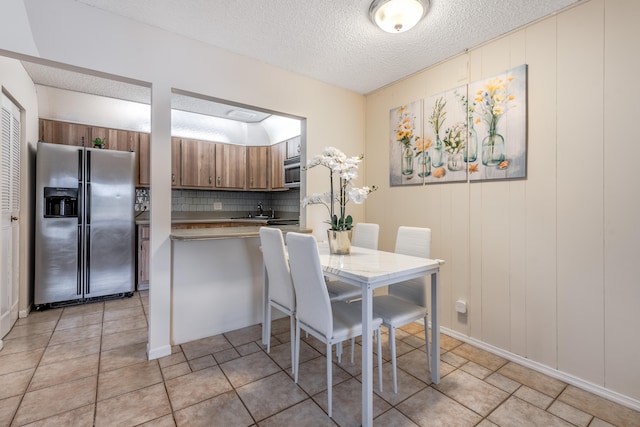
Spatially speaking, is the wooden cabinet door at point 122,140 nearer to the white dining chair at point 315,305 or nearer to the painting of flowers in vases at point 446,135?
the white dining chair at point 315,305

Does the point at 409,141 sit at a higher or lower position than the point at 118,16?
lower

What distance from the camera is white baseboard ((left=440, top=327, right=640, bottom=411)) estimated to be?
1720mm

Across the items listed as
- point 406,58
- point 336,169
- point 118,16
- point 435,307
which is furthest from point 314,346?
point 118,16

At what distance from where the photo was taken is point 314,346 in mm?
2416

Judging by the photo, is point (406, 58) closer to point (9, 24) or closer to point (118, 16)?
point (118, 16)

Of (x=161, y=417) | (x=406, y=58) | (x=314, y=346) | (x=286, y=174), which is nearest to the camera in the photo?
(x=161, y=417)

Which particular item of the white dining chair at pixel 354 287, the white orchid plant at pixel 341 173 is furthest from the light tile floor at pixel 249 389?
the white orchid plant at pixel 341 173

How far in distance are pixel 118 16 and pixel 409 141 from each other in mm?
2555

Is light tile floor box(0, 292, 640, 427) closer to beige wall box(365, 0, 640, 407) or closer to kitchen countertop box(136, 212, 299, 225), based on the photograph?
beige wall box(365, 0, 640, 407)

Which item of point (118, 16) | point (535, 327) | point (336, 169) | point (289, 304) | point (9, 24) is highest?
point (118, 16)

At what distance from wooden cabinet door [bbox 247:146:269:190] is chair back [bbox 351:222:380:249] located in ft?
Answer: 9.02

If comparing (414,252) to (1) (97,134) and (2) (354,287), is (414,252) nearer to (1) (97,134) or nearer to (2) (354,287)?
(2) (354,287)

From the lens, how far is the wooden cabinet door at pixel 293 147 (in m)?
4.44

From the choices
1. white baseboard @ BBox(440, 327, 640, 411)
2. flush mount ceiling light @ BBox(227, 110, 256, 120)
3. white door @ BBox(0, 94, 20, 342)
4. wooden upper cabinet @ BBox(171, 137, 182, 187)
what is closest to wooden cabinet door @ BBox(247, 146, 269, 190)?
flush mount ceiling light @ BBox(227, 110, 256, 120)
